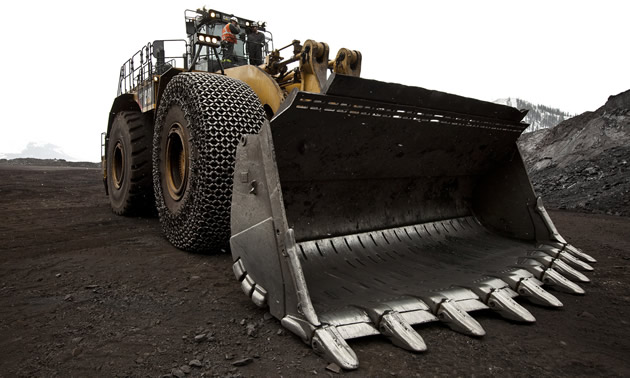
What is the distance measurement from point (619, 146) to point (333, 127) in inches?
387

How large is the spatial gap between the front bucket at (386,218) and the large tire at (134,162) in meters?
2.98

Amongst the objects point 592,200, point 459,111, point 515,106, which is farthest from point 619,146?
point 459,111

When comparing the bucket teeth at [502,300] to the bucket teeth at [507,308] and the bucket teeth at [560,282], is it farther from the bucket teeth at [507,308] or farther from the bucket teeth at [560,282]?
the bucket teeth at [560,282]

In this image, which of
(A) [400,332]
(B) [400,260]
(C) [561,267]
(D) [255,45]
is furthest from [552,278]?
(D) [255,45]

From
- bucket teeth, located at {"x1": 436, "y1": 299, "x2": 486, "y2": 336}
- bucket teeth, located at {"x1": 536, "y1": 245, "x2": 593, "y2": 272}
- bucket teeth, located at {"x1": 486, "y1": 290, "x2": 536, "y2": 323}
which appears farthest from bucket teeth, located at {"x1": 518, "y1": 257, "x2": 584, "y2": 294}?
bucket teeth, located at {"x1": 436, "y1": 299, "x2": 486, "y2": 336}

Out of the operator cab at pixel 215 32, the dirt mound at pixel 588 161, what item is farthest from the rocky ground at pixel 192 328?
the dirt mound at pixel 588 161

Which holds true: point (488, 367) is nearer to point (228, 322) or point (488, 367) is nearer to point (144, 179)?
point (228, 322)

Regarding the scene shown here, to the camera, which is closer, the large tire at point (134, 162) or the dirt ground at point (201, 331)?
the dirt ground at point (201, 331)

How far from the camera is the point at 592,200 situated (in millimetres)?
7582

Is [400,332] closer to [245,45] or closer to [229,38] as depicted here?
[229,38]

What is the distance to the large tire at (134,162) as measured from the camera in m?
5.04

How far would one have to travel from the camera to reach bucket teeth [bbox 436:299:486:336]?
1.97 metres

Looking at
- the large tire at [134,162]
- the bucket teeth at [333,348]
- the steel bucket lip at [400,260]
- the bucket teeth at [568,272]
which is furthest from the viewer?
the large tire at [134,162]

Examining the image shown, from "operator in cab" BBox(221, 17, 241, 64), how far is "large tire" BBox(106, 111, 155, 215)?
135 cm
